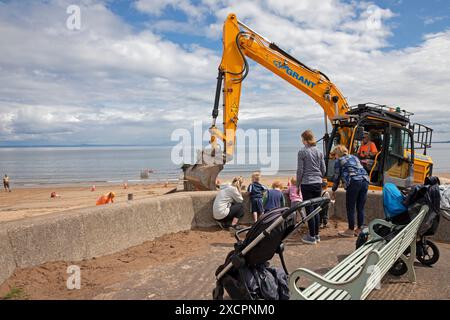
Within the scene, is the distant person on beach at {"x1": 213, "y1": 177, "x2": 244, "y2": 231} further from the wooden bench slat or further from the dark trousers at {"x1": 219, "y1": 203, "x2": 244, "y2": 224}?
the wooden bench slat

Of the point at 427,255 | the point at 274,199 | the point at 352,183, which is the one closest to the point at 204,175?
the point at 274,199

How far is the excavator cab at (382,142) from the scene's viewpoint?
8.66m

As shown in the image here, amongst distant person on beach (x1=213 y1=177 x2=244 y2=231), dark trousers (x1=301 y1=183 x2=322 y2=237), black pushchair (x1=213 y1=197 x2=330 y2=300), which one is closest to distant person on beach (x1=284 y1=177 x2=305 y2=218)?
dark trousers (x1=301 y1=183 x2=322 y2=237)

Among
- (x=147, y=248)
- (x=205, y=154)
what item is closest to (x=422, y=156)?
(x=205, y=154)

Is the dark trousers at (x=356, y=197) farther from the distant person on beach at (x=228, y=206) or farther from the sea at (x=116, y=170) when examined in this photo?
the sea at (x=116, y=170)

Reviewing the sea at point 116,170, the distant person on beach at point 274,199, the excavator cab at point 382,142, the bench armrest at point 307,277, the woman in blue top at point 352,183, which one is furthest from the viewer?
the sea at point 116,170

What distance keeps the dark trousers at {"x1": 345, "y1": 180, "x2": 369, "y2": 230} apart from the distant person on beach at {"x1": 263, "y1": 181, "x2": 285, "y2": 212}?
1100 millimetres

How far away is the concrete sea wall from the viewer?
12.5 ft

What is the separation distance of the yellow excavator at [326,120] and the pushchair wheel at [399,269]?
4.62 meters

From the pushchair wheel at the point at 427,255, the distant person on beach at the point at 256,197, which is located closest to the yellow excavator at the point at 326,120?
the distant person on beach at the point at 256,197

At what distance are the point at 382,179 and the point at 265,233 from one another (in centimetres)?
695
